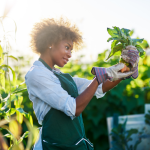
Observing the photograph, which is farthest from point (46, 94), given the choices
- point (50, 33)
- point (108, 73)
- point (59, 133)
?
point (50, 33)

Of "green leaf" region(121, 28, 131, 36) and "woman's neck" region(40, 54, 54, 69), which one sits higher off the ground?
"green leaf" region(121, 28, 131, 36)

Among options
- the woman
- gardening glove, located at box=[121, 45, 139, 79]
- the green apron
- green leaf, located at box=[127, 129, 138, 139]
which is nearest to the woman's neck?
the woman

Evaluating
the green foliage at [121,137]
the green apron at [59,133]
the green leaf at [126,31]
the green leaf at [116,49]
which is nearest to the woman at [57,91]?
the green apron at [59,133]

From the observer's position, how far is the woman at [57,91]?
124cm

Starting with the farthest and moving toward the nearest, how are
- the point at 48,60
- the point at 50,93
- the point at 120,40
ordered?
the point at 48,60
the point at 120,40
the point at 50,93

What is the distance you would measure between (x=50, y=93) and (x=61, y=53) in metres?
0.39

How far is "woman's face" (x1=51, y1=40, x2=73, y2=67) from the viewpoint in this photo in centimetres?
150

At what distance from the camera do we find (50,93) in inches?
48.9

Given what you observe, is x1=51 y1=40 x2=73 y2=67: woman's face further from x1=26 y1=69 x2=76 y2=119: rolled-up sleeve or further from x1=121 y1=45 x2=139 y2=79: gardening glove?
x1=121 y1=45 x2=139 y2=79: gardening glove

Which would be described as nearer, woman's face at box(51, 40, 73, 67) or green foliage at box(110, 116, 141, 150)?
woman's face at box(51, 40, 73, 67)

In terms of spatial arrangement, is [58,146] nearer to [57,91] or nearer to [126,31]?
[57,91]

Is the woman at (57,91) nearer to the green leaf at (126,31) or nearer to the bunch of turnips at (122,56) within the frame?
the bunch of turnips at (122,56)

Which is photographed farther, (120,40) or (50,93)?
(120,40)

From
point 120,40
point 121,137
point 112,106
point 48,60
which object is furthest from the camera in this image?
point 112,106
